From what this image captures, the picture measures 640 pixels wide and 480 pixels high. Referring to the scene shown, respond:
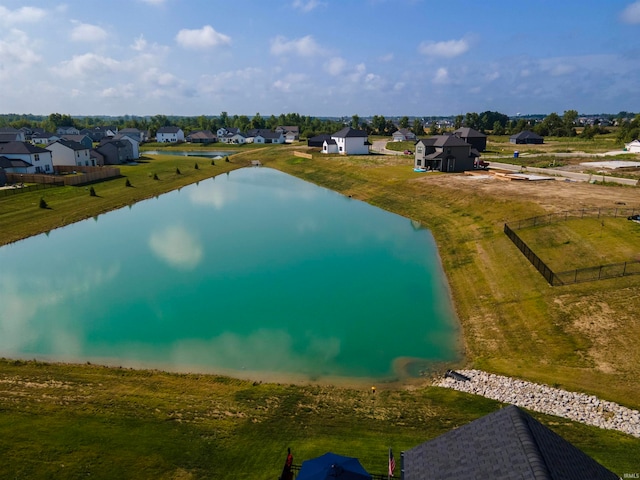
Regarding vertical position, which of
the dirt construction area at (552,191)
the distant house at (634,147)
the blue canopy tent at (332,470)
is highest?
the distant house at (634,147)

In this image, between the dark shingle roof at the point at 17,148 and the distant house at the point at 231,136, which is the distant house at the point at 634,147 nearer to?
the dark shingle roof at the point at 17,148

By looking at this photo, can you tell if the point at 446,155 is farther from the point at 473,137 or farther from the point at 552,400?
the point at 552,400

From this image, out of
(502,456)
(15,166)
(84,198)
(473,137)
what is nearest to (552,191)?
(473,137)

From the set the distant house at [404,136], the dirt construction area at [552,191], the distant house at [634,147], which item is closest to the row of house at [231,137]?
the distant house at [404,136]

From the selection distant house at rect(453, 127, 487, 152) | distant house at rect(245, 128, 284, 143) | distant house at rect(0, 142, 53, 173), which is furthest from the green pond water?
distant house at rect(245, 128, 284, 143)

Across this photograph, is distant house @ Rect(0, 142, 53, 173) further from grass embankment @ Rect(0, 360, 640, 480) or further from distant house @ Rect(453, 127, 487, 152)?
distant house @ Rect(453, 127, 487, 152)

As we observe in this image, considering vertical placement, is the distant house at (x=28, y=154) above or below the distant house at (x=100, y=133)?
below

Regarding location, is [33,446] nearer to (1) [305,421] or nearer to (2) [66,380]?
(2) [66,380]
